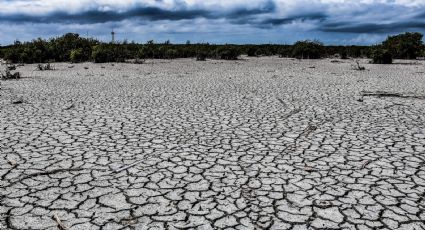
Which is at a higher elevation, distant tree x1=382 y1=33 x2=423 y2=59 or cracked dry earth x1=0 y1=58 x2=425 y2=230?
distant tree x1=382 y1=33 x2=423 y2=59

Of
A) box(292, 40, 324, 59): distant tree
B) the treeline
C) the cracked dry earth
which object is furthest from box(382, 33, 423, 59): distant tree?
the cracked dry earth

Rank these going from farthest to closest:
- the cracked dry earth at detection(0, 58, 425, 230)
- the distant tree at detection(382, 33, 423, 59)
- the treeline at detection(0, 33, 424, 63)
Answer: the distant tree at detection(382, 33, 423, 59) < the treeline at detection(0, 33, 424, 63) < the cracked dry earth at detection(0, 58, 425, 230)

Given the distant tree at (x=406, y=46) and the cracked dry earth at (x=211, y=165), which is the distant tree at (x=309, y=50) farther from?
the cracked dry earth at (x=211, y=165)

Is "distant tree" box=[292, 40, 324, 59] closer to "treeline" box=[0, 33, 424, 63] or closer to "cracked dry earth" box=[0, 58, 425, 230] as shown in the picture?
"treeline" box=[0, 33, 424, 63]

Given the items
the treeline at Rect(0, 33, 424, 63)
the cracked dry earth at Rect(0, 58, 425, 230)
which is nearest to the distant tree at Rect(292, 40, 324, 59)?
the treeline at Rect(0, 33, 424, 63)

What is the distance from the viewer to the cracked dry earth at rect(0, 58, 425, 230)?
3.18 m

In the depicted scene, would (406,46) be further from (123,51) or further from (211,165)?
(211,165)

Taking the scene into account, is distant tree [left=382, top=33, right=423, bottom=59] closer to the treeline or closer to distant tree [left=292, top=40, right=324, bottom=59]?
the treeline

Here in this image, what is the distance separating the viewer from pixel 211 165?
446 cm

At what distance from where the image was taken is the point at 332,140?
558cm

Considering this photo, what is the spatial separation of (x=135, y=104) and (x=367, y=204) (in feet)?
20.0

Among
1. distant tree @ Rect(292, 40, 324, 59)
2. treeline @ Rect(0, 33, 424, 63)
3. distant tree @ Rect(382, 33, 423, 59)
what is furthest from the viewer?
distant tree @ Rect(292, 40, 324, 59)

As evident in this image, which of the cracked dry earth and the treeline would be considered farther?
the treeline

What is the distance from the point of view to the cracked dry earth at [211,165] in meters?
3.18
